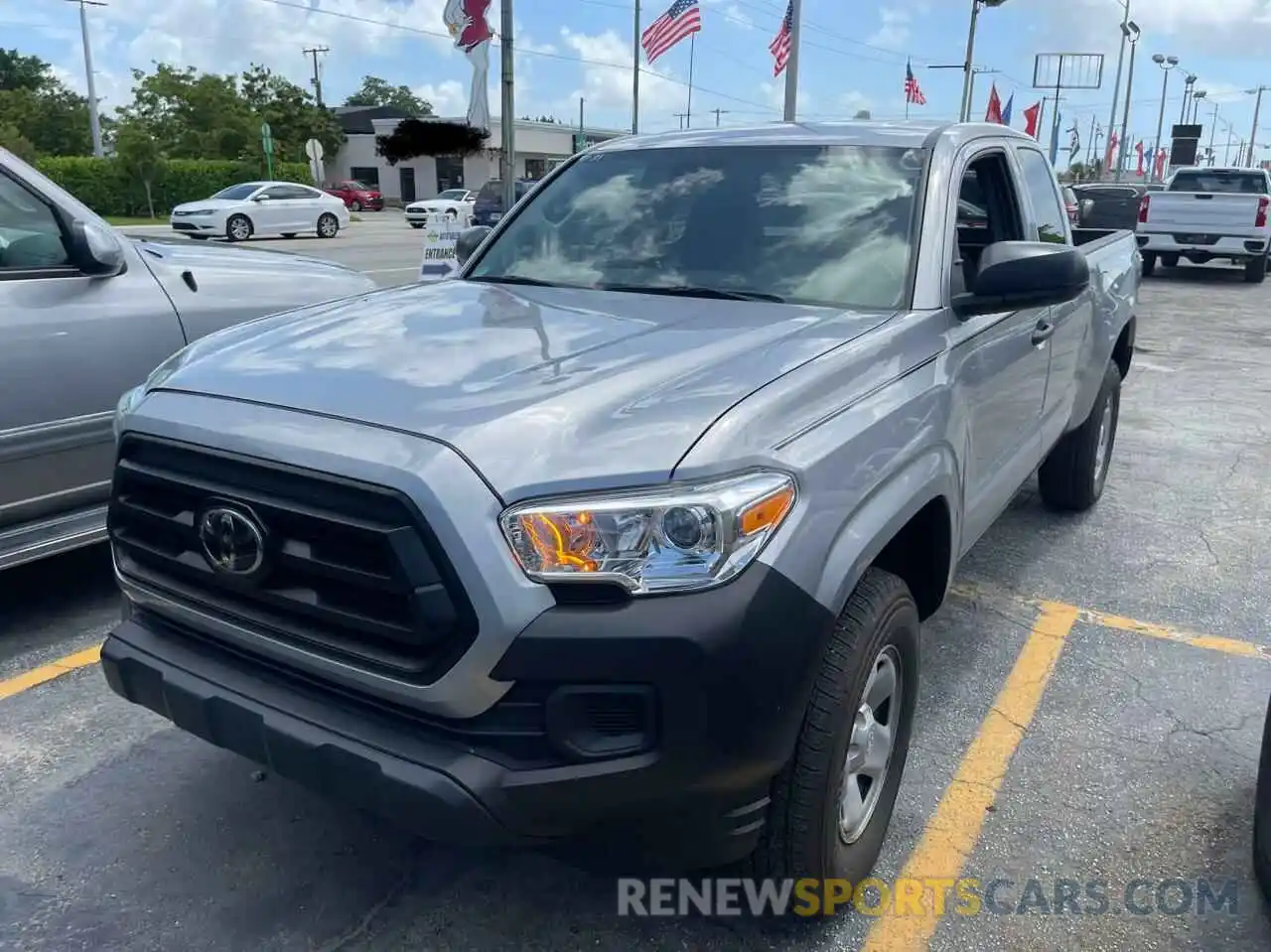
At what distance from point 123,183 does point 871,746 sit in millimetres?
46158

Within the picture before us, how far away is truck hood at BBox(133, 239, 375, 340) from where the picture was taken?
14.4 ft

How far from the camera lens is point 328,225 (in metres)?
29.7

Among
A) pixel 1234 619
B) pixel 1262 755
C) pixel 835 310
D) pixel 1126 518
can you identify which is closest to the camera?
pixel 1262 755

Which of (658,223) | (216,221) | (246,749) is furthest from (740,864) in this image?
(216,221)

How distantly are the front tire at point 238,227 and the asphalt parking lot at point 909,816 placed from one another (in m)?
23.9

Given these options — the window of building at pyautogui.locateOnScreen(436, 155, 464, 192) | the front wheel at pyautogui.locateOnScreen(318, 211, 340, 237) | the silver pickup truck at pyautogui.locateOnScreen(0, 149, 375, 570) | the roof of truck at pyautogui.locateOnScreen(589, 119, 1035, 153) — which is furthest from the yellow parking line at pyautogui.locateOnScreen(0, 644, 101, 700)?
the window of building at pyautogui.locateOnScreen(436, 155, 464, 192)

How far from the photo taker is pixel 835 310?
2.97 meters

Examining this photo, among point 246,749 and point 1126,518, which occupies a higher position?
point 246,749

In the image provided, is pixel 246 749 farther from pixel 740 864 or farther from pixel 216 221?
pixel 216 221

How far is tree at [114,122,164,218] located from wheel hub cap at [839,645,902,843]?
43.8 meters

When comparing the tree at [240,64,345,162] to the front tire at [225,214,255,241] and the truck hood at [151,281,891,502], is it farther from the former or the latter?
the truck hood at [151,281,891,502]

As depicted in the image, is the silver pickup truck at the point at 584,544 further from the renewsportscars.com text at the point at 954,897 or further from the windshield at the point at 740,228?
the renewsportscars.com text at the point at 954,897

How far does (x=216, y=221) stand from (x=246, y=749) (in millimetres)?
26786

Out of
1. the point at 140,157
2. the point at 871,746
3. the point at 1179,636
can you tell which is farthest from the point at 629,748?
the point at 140,157
